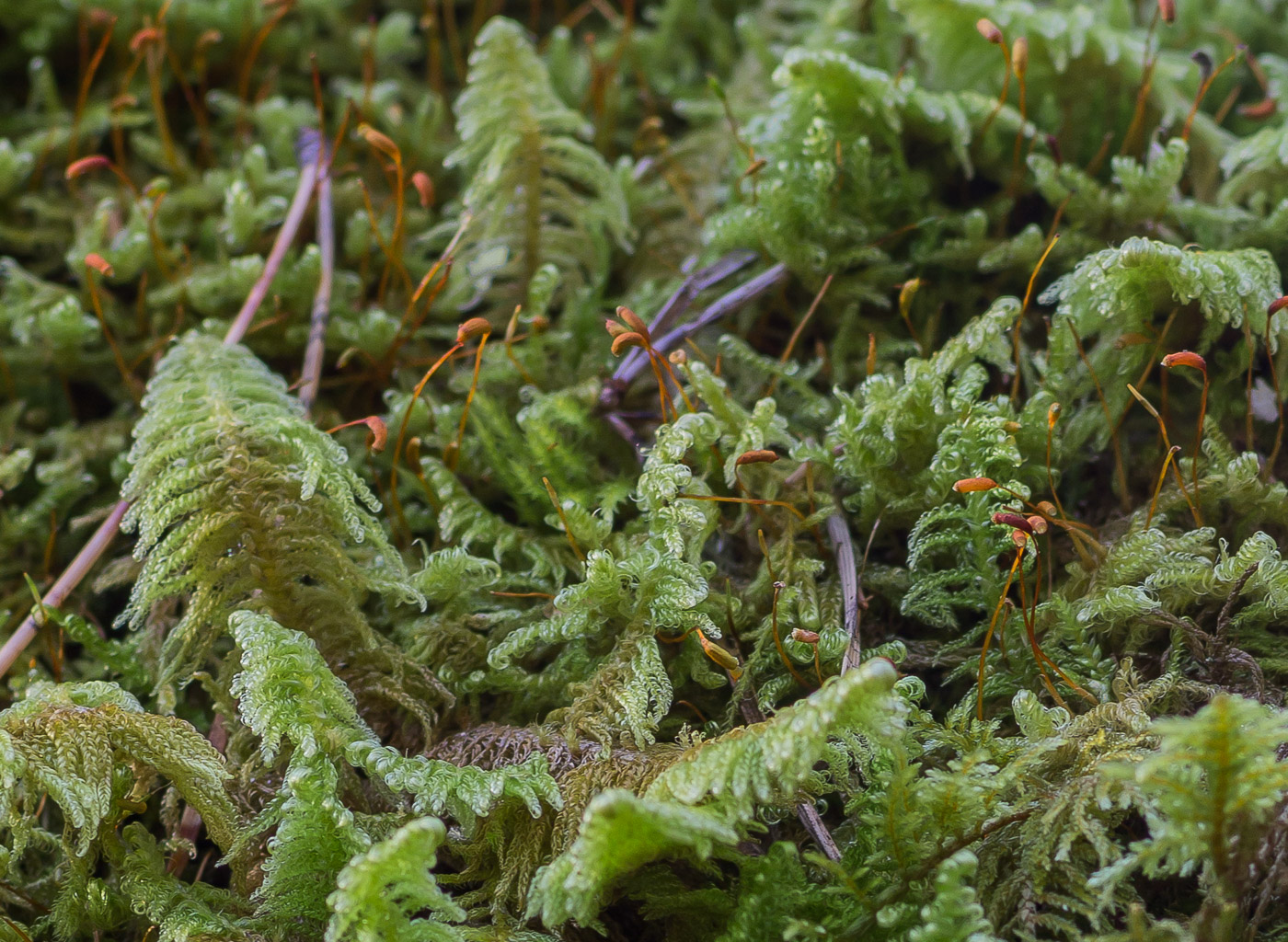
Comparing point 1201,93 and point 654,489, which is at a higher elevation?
point 1201,93

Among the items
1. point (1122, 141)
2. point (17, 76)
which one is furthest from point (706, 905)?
point (17, 76)

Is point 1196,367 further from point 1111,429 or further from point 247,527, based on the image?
point 247,527

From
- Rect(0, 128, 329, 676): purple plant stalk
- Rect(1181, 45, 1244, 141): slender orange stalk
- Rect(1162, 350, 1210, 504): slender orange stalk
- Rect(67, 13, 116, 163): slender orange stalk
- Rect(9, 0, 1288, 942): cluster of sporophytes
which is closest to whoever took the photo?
Rect(9, 0, 1288, 942): cluster of sporophytes

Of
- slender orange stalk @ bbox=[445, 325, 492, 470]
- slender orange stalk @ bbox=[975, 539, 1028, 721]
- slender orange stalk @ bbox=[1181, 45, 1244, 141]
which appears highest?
slender orange stalk @ bbox=[1181, 45, 1244, 141]

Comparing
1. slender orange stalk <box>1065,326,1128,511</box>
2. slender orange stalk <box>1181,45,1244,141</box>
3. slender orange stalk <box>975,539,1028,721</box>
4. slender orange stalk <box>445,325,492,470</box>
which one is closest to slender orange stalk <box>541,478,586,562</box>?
slender orange stalk <box>445,325,492,470</box>

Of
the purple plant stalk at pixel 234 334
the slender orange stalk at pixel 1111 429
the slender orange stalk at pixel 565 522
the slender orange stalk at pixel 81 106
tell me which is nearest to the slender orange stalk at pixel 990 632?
the slender orange stalk at pixel 1111 429

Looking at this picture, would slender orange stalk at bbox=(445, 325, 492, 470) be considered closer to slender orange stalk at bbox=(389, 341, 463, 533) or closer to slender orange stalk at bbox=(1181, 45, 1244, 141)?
slender orange stalk at bbox=(389, 341, 463, 533)

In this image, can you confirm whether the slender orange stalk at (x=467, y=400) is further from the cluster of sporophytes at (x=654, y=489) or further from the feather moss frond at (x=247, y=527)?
the feather moss frond at (x=247, y=527)

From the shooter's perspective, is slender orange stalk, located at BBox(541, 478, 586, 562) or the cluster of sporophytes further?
slender orange stalk, located at BBox(541, 478, 586, 562)

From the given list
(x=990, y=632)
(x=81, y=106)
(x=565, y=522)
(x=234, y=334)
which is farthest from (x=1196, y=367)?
(x=81, y=106)
